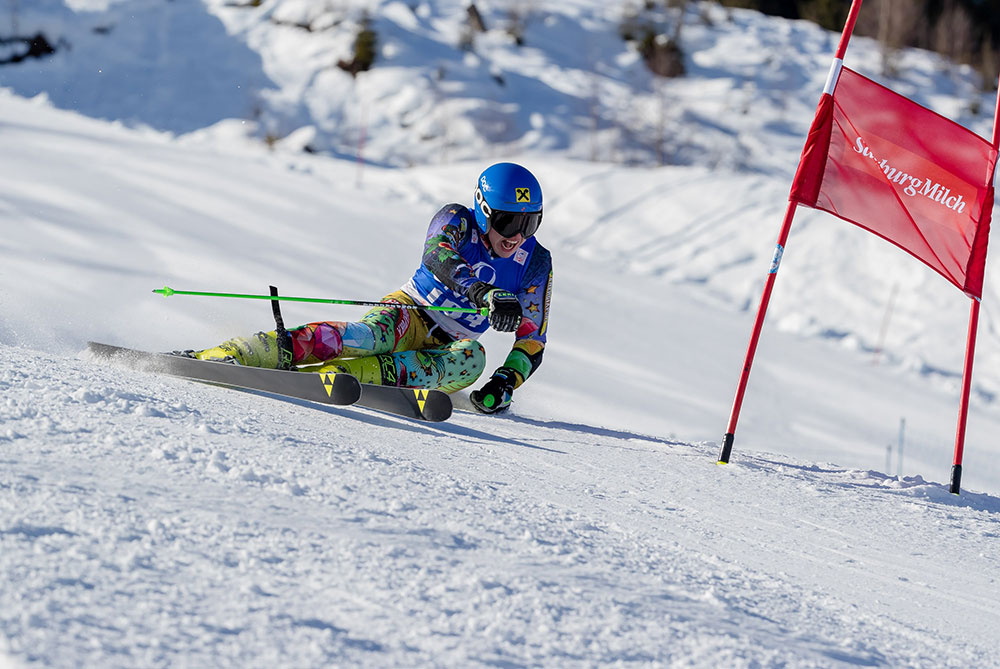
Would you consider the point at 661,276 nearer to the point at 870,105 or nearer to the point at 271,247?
the point at 271,247

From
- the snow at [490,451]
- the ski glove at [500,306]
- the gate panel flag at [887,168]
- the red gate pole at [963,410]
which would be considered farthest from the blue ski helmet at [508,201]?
the red gate pole at [963,410]

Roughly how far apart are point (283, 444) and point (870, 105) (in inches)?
128

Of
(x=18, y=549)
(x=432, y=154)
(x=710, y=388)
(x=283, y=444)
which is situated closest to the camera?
(x=18, y=549)

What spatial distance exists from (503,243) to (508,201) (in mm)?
232

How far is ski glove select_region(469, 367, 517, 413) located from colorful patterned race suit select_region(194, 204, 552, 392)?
2.8 inches

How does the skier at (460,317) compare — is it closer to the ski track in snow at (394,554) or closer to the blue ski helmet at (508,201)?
the blue ski helmet at (508,201)

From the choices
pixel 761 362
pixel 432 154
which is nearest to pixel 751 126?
pixel 432 154

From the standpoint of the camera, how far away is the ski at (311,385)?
3809 mm

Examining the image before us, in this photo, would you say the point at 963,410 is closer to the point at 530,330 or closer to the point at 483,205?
the point at 530,330

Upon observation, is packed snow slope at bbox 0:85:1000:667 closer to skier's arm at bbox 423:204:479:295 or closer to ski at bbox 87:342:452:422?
ski at bbox 87:342:452:422

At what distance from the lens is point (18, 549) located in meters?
1.80

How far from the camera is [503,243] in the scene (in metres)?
4.75

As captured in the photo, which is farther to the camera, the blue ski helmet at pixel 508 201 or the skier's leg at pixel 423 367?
the blue ski helmet at pixel 508 201

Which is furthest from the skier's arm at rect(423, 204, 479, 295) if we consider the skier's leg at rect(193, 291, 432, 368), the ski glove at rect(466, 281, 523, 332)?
the skier's leg at rect(193, 291, 432, 368)
